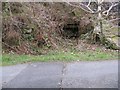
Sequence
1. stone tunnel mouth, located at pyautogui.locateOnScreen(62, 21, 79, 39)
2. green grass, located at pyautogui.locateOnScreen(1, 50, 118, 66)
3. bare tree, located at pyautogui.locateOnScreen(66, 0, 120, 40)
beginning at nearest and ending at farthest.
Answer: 1. green grass, located at pyautogui.locateOnScreen(1, 50, 118, 66)
2. bare tree, located at pyautogui.locateOnScreen(66, 0, 120, 40)
3. stone tunnel mouth, located at pyautogui.locateOnScreen(62, 21, 79, 39)

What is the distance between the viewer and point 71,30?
10227 mm

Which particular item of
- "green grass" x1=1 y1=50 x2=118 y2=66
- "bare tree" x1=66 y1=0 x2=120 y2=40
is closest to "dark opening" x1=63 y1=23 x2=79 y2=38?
"bare tree" x1=66 y1=0 x2=120 y2=40

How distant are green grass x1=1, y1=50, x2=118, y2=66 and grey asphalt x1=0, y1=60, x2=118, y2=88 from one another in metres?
0.35

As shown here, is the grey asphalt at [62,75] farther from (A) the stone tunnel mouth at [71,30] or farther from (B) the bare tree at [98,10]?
(A) the stone tunnel mouth at [71,30]

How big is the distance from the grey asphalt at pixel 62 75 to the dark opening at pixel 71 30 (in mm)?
2804

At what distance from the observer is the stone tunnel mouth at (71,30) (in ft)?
33.1

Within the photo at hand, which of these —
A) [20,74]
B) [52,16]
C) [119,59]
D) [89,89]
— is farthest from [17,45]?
[89,89]

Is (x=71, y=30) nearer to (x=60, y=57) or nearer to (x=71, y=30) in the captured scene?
(x=71, y=30)

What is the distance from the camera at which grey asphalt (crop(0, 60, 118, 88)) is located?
5.47 metres

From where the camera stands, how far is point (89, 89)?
5164 mm

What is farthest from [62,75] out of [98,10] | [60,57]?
[98,10]

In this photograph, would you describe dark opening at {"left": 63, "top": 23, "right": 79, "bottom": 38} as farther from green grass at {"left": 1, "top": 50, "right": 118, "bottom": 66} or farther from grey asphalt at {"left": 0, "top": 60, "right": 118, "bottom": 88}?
grey asphalt at {"left": 0, "top": 60, "right": 118, "bottom": 88}

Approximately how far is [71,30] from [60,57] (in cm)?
249

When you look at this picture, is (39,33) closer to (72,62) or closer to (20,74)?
(72,62)
